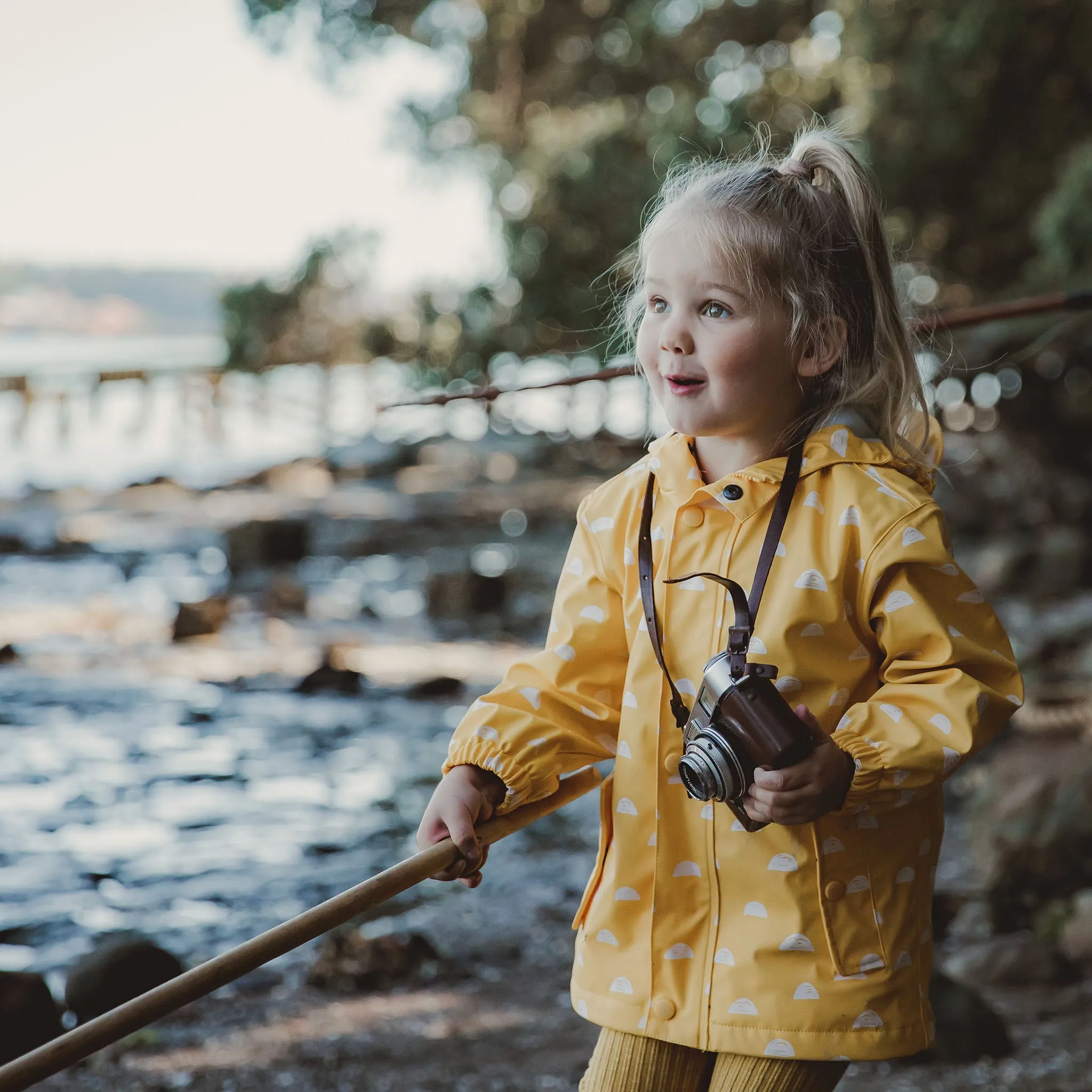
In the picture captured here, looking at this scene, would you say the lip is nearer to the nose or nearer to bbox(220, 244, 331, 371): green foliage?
the nose

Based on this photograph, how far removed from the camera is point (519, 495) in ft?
47.8

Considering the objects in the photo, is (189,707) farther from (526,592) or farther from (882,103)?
(882,103)

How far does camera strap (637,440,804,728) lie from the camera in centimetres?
137

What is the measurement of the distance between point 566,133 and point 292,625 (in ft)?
15.4

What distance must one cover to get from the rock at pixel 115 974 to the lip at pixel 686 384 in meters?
2.18

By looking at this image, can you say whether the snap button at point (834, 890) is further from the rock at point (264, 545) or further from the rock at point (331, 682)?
the rock at point (264, 545)

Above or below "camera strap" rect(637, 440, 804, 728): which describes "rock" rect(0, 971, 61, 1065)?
below

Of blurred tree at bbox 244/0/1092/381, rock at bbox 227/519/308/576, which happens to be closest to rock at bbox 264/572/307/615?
rock at bbox 227/519/308/576

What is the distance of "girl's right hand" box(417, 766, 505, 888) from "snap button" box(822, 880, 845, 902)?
37 cm

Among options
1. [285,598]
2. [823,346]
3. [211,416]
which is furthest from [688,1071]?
[211,416]

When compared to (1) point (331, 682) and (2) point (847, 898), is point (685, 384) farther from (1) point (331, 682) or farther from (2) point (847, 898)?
(1) point (331, 682)

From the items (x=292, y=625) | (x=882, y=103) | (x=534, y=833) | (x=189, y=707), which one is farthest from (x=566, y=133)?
(x=534, y=833)

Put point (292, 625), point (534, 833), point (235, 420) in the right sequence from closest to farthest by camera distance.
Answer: point (534, 833)
point (292, 625)
point (235, 420)

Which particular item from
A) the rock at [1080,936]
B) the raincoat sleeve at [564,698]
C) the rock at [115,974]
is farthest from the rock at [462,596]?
the raincoat sleeve at [564,698]
